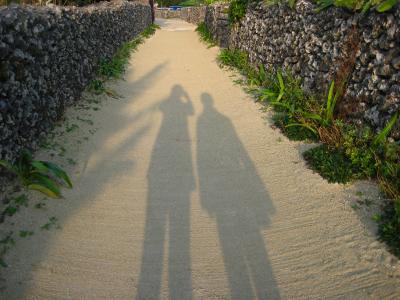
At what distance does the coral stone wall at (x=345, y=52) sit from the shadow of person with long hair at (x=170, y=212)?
95.5 inches

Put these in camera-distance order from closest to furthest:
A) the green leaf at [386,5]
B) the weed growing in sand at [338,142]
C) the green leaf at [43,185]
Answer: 1. the weed growing in sand at [338,142]
2. the green leaf at [43,185]
3. the green leaf at [386,5]

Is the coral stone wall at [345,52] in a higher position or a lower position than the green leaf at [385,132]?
higher

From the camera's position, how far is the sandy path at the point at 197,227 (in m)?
2.52

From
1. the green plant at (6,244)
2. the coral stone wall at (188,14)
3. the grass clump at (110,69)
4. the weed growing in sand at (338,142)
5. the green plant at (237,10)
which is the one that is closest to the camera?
the green plant at (6,244)

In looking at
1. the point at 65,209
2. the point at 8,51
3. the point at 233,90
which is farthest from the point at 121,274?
the point at 233,90

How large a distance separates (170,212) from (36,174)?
1560 mm

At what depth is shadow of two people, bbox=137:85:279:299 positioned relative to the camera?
8.48 ft

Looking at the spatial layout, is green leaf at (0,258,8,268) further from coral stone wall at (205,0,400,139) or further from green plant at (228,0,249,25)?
green plant at (228,0,249,25)

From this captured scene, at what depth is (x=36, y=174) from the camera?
3400 mm

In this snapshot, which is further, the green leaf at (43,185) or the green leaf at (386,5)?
the green leaf at (386,5)

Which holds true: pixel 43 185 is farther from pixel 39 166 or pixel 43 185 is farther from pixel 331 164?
pixel 331 164

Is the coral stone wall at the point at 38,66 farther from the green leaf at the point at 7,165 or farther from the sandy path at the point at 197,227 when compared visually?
the sandy path at the point at 197,227

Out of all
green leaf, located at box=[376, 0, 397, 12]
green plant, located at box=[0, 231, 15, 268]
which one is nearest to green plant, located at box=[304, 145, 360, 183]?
green leaf, located at box=[376, 0, 397, 12]

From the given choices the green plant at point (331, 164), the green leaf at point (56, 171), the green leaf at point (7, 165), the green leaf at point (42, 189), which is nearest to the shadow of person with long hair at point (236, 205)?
the green plant at point (331, 164)
